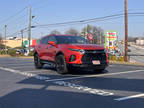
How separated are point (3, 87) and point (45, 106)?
2550 millimetres

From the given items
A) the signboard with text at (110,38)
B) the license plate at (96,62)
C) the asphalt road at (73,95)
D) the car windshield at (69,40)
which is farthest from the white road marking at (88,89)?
the signboard with text at (110,38)

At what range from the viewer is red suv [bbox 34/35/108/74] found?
8.13 m

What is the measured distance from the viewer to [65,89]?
6.04 meters

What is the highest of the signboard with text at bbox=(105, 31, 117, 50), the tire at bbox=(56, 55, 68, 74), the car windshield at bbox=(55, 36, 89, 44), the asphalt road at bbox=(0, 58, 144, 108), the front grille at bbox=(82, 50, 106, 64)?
the signboard with text at bbox=(105, 31, 117, 50)

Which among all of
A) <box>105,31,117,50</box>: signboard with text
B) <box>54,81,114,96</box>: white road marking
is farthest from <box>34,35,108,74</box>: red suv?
<box>105,31,117,50</box>: signboard with text

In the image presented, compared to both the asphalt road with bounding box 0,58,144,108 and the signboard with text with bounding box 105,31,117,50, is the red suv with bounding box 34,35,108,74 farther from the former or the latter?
the signboard with text with bounding box 105,31,117,50

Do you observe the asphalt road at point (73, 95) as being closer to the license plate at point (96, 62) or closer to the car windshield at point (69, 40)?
the license plate at point (96, 62)

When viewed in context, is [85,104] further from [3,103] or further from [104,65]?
[104,65]

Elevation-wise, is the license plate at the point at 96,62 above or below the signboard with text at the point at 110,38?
below

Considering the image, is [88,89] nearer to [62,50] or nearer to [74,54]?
[74,54]

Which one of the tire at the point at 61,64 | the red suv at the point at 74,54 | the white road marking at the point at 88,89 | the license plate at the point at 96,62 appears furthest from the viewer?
the tire at the point at 61,64

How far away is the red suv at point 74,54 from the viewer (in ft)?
26.7

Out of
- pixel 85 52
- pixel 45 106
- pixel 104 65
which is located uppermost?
pixel 85 52

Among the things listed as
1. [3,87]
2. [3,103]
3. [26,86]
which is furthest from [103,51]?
[3,103]
